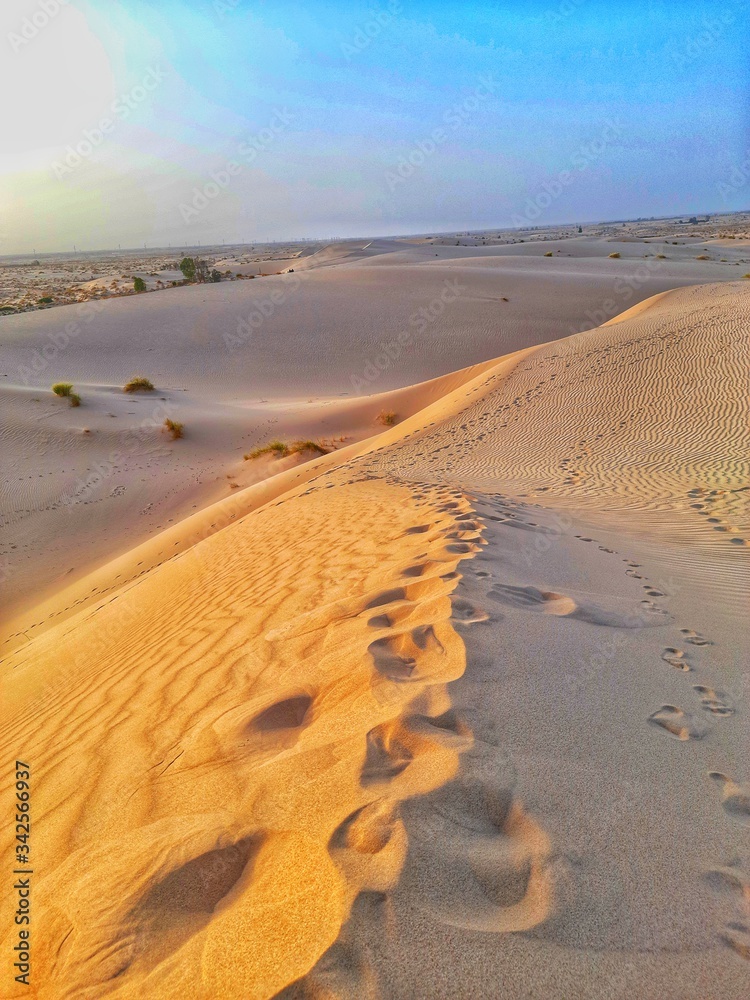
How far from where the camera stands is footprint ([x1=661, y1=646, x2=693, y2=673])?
10.9 feet

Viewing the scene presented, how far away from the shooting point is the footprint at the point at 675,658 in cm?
332

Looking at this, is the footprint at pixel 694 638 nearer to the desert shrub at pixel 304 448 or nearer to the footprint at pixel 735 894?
the footprint at pixel 735 894

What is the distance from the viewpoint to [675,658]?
341 cm

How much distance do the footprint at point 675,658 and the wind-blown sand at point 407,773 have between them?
3cm

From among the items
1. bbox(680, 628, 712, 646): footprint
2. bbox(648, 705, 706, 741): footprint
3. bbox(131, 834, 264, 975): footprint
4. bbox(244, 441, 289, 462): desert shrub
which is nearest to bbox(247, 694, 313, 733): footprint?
bbox(131, 834, 264, 975): footprint

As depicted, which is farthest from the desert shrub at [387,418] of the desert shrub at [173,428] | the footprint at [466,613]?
the footprint at [466,613]

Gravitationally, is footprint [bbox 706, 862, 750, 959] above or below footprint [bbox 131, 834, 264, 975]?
below

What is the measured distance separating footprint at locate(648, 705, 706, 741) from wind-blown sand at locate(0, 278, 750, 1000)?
0.4 inches

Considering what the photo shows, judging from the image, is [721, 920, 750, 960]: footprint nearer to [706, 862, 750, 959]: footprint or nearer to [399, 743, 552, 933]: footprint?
[706, 862, 750, 959]: footprint

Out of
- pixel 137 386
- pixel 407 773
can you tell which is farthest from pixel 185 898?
pixel 137 386

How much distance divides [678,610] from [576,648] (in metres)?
1.41

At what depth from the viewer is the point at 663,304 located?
17953 millimetres

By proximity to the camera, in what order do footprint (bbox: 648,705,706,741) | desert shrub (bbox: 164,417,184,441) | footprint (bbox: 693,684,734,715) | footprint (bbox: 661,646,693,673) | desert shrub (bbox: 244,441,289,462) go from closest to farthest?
footprint (bbox: 648,705,706,741) < footprint (bbox: 693,684,734,715) < footprint (bbox: 661,646,693,673) < desert shrub (bbox: 244,441,289,462) < desert shrub (bbox: 164,417,184,441)

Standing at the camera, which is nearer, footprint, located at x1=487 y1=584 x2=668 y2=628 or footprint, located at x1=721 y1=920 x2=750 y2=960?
footprint, located at x1=721 y1=920 x2=750 y2=960
